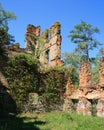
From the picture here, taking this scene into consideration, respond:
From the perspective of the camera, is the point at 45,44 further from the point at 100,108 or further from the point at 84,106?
the point at 100,108

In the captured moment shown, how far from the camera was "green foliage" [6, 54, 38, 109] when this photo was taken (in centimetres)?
2242

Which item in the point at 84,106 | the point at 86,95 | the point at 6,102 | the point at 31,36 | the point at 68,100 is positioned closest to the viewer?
the point at 84,106

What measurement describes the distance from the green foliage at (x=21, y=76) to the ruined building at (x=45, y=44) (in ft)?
12.3

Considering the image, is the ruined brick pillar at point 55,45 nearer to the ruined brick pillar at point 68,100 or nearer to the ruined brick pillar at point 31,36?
the ruined brick pillar at point 31,36

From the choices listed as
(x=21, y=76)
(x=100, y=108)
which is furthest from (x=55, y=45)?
(x=100, y=108)

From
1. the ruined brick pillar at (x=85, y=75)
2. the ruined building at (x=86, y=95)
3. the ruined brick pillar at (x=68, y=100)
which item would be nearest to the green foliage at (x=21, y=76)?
the ruined brick pillar at (x=68, y=100)

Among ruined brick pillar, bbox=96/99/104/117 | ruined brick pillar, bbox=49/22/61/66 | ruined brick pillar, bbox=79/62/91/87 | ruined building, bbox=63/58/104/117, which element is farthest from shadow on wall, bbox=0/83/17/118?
ruined brick pillar, bbox=49/22/61/66

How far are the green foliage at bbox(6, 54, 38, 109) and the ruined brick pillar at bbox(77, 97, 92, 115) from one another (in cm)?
398

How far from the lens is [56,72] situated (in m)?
24.2

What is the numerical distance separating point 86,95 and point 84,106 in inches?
34.4

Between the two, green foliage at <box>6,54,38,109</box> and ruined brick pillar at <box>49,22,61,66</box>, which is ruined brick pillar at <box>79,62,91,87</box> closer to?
green foliage at <box>6,54,38,109</box>

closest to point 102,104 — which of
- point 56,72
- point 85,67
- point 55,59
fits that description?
point 85,67

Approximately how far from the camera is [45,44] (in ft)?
106

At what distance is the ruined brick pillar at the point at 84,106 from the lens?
70.3 ft
